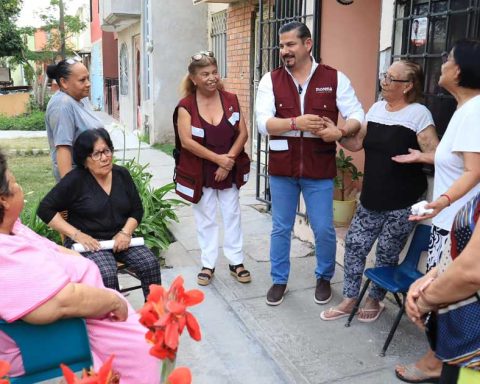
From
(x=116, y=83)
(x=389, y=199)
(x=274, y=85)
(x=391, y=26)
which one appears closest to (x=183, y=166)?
(x=274, y=85)

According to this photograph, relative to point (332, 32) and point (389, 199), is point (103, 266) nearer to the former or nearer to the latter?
point (389, 199)

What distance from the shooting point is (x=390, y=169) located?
10.3 ft

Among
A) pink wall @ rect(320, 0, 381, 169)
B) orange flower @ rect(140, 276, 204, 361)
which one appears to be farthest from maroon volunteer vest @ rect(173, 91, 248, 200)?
orange flower @ rect(140, 276, 204, 361)

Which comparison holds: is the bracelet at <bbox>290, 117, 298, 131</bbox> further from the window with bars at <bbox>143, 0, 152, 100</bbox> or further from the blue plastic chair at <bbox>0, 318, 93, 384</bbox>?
the window with bars at <bbox>143, 0, 152, 100</bbox>

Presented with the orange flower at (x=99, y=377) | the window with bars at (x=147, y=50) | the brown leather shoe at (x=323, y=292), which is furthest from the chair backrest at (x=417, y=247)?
the window with bars at (x=147, y=50)

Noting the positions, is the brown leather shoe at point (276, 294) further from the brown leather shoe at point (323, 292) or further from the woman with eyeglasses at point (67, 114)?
the woman with eyeglasses at point (67, 114)

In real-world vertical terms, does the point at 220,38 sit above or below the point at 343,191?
above

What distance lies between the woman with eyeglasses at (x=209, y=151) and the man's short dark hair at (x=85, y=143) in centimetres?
78

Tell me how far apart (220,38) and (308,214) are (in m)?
7.41

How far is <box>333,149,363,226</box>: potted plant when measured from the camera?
4789 millimetres

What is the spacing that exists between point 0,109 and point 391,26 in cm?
1936

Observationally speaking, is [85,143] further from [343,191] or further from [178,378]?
[343,191]

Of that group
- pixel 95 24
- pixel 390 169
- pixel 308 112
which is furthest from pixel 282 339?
pixel 95 24

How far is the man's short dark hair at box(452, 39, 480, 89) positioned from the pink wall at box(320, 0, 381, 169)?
2.52 m
